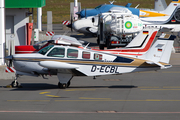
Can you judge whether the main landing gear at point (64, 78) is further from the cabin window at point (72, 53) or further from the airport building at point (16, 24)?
the airport building at point (16, 24)

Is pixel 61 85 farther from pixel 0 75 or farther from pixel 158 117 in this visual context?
pixel 158 117

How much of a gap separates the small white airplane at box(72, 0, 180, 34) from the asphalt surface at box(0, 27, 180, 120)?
1383 cm

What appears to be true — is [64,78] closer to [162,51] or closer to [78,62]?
[78,62]

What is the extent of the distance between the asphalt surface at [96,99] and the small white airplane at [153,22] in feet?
45.4

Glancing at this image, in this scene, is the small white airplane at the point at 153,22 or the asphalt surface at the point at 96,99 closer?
the asphalt surface at the point at 96,99

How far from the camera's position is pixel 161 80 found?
15.7m

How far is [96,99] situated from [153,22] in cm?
2021

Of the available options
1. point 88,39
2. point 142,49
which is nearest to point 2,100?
point 142,49

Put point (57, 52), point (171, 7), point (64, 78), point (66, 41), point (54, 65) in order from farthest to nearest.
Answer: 1. point (171, 7)
2. point (66, 41)
3. point (64, 78)
4. point (57, 52)
5. point (54, 65)

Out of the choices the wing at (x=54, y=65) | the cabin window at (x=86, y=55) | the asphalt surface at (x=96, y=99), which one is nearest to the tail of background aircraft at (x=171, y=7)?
the asphalt surface at (x=96, y=99)

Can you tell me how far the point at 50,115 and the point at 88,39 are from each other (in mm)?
24098

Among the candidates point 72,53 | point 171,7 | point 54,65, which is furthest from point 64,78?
point 171,7

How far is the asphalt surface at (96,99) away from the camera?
9773mm

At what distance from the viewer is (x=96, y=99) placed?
1187 cm
